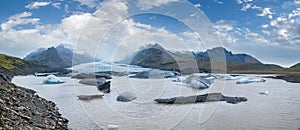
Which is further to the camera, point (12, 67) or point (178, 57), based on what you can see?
point (12, 67)

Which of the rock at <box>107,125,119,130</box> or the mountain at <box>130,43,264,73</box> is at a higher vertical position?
the mountain at <box>130,43,264,73</box>

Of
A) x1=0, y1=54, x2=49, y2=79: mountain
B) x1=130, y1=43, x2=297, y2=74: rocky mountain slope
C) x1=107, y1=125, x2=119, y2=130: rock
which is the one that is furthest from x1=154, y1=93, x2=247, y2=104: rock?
x1=0, y1=54, x2=49, y2=79: mountain

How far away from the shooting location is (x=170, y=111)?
12.3 meters

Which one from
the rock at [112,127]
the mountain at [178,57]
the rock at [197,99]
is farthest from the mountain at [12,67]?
the rock at [112,127]

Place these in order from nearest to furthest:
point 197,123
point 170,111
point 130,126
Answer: point 130,126 → point 197,123 → point 170,111

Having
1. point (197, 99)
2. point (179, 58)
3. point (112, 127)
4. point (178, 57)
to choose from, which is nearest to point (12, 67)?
point (179, 58)

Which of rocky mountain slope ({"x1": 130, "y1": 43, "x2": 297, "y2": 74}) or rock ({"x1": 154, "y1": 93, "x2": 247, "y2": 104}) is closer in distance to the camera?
rocky mountain slope ({"x1": 130, "y1": 43, "x2": 297, "y2": 74})

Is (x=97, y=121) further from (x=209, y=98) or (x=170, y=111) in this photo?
(x=209, y=98)

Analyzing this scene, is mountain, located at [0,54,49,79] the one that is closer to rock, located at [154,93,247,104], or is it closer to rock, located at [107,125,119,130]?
rock, located at [154,93,247,104]

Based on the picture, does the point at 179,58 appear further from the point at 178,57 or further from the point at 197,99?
the point at 197,99

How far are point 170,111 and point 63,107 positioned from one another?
16.2 ft

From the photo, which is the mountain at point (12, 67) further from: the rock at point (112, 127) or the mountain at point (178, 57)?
the rock at point (112, 127)

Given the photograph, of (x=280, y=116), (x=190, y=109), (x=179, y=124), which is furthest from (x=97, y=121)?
(x=280, y=116)

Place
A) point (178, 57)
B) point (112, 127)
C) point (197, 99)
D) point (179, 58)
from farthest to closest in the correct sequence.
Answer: point (179, 58), point (178, 57), point (197, 99), point (112, 127)
